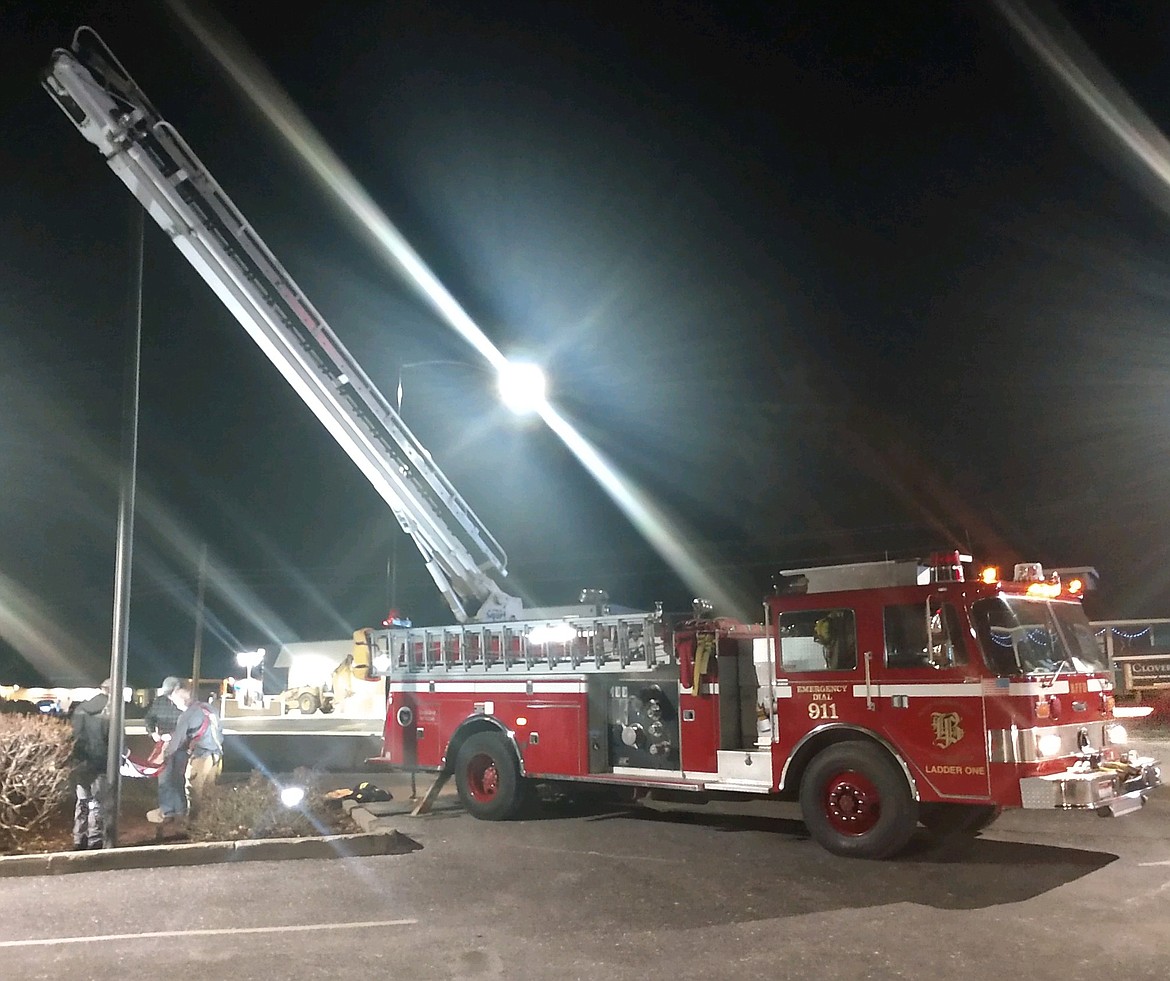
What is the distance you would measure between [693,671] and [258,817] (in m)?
4.08

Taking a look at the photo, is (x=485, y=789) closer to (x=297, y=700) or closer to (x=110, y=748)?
(x=110, y=748)

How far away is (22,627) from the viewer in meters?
55.2

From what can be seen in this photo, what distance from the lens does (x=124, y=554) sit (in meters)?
8.83

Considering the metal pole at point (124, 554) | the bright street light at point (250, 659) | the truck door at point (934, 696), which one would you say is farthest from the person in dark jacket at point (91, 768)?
the bright street light at point (250, 659)

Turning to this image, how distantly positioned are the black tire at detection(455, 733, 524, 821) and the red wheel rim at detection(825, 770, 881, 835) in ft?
11.7

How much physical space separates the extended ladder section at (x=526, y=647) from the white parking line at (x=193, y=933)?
4.11 meters

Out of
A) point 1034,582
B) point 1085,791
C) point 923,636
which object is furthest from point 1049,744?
point 1034,582

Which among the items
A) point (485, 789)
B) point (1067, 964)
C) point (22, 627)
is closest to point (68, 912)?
point (485, 789)

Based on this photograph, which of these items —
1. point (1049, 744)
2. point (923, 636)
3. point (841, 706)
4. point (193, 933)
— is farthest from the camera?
point (841, 706)

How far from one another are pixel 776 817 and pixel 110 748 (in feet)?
21.1

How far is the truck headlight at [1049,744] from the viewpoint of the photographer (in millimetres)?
7719

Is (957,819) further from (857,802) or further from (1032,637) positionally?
(1032,637)

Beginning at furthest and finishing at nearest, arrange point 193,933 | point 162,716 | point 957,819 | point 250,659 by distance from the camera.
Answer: point 250,659 → point 162,716 → point 957,819 → point 193,933

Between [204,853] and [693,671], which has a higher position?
[693,671]
